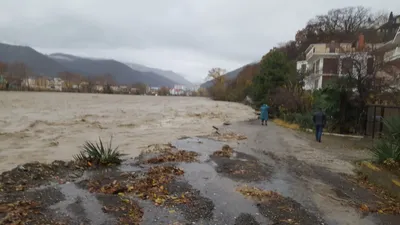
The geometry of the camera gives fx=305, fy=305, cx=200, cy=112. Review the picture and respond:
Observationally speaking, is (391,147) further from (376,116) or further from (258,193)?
(376,116)

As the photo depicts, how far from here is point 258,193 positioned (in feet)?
21.4

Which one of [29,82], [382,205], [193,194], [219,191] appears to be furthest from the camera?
[29,82]

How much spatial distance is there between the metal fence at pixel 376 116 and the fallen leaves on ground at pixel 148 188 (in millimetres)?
11662

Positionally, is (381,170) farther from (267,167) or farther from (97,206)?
(97,206)

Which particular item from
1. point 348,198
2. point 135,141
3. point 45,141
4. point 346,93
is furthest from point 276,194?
point 346,93

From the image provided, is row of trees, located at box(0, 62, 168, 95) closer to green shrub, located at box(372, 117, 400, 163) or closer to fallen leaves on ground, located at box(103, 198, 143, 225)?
fallen leaves on ground, located at box(103, 198, 143, 225)

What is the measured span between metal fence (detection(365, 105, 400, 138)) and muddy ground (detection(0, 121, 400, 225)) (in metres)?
6.32

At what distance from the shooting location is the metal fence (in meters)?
14.7

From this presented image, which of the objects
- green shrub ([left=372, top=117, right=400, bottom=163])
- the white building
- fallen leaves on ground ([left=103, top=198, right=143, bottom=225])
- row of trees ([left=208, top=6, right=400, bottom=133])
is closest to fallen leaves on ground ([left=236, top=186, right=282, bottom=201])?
fallen leaves on ground ([left=103, top=198, right=143, bottom=225])

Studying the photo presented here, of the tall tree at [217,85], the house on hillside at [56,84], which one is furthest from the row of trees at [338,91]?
the house on hillside at [56,84]

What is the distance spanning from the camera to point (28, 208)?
Answer: 5.17m

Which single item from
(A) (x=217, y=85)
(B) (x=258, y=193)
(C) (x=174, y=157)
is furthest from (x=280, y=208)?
(A) (x=217, y=85)

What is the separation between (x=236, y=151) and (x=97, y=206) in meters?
7.16

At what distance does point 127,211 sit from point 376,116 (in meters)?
15.1
